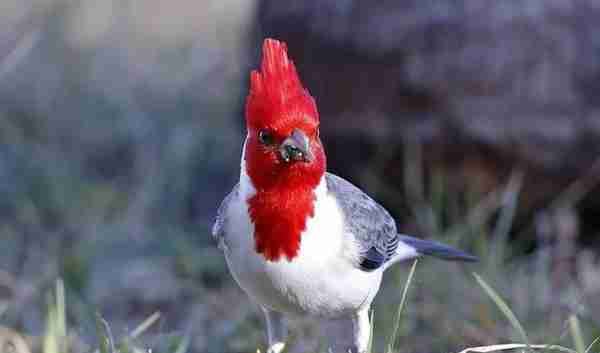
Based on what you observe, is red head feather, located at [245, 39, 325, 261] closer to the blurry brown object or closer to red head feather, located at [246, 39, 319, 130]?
red head feather, located at [246, 39, 319, 130]

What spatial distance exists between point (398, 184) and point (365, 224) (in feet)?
6.20

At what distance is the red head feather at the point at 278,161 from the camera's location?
8.43ft

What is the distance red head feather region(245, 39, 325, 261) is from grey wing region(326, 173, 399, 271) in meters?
0.19

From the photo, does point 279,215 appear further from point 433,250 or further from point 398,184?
point 398,184

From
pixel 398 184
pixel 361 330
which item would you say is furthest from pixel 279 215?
pixel 398 184

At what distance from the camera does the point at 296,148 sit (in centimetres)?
255

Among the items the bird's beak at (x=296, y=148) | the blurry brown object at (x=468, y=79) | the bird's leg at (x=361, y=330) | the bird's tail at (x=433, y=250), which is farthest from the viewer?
the blurry brown object at (x=468, y=79)

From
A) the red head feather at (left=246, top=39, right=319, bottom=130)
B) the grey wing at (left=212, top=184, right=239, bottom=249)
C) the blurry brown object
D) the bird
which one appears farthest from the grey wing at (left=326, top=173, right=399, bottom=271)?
the blurry brown object

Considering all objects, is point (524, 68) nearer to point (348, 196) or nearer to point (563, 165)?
point (563, 165)

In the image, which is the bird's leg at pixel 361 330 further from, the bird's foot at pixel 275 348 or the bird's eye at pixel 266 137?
the bird's eye at pixel 266 137

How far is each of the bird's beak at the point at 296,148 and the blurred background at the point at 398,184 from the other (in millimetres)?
1285

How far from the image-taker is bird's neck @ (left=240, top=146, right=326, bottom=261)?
8.85ft

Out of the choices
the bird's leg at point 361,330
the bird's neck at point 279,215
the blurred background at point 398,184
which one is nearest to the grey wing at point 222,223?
the bird's neck at point 279,215

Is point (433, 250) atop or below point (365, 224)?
below
